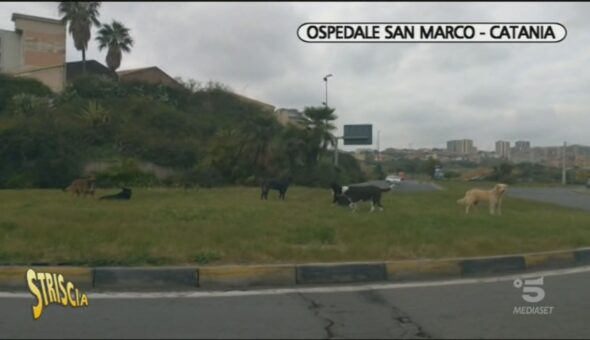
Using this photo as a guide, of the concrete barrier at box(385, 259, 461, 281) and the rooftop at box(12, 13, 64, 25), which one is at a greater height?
the rooftop at box(12, 13, 64, 25)

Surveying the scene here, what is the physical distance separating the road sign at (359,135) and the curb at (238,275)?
41146mm

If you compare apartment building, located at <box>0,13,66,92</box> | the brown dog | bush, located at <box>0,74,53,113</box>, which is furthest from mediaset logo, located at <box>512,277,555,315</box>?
apartment building, located at <box>0,13,66,92</box>

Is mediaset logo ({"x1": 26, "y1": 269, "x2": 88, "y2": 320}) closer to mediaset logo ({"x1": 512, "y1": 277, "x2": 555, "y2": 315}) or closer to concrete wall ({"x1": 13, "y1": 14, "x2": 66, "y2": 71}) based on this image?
mediaset logo ({"x1": 512, "y1": 277, "x2": 555, "y2": 315})

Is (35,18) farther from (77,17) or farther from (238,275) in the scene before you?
(238,275)

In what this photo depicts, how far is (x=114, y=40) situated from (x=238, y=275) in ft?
152

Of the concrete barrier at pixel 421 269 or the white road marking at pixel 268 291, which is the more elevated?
the concrete barrier at pixel 421 269

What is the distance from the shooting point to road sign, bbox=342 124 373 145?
1927 inches

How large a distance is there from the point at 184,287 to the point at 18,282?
216cm

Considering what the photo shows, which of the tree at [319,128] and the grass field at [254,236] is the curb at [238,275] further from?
the tree at [319,128]

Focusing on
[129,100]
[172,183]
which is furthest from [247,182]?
[129,100]

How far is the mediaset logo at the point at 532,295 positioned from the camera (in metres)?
5.75

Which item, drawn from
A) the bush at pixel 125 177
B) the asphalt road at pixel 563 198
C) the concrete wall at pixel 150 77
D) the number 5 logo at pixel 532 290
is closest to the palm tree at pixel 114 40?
the concrete wall at pixel 150 77

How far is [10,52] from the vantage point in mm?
44531

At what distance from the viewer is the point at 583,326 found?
17.1ft
